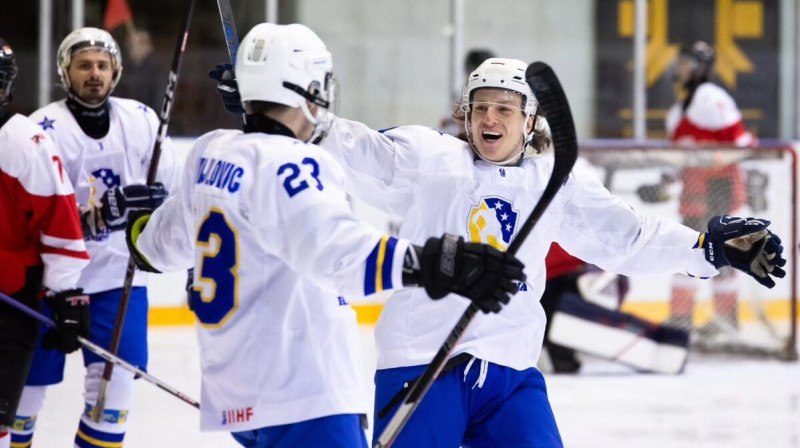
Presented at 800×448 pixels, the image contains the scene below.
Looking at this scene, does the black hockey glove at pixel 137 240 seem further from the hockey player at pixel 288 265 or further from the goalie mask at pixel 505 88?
the goalie mask at pixel 505 88

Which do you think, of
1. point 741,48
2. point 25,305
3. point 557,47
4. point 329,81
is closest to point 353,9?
point 557,47

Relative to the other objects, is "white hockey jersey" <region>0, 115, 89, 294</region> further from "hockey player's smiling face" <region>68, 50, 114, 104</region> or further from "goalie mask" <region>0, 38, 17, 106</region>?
"hockey player's smiling face" <region>68, 50, 114, 104</region>

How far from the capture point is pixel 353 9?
302 inches

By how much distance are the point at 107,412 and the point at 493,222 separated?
1.38m

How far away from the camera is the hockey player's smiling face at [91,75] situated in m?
3.65

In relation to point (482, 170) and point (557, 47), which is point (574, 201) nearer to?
point (482, 170)

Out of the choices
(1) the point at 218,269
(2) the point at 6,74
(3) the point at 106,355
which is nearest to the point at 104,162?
(2) the point at 6,74

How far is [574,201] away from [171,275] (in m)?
4.23

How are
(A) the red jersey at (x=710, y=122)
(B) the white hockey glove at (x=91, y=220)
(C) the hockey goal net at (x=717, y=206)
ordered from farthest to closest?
(A) the red jersey at (x=710, y=122), (C) the hockey goal net at (x=717, y=206), (B) the white hockey glove at (x=91, y=220)

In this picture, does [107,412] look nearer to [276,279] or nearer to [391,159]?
[391,159]

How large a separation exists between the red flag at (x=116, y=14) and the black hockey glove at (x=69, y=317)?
3.90 m

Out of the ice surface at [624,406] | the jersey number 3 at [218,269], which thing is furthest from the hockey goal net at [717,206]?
the jersey number 3 at [218,269]

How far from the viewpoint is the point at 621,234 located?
2768 millimetres

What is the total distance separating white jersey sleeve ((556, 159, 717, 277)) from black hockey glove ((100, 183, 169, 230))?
4.05 ft
